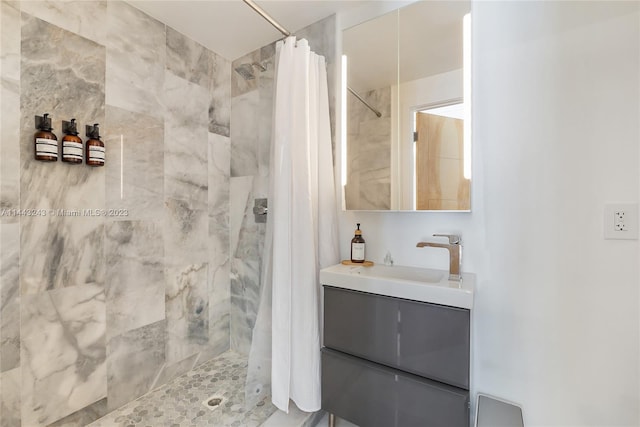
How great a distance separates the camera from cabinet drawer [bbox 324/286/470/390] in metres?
1.02

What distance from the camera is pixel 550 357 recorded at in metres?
1.11

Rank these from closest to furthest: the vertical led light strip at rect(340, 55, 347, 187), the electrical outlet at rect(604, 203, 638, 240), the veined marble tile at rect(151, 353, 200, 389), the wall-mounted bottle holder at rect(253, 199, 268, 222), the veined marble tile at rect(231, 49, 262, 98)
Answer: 1. the electrical outlet at rect(604, 203, 638, 240)
2. the vertical led light strip at rect(340, 55, 347, 187)
3. the veined marble tile at rect(151, 353, 200, 389)
4. the wall-mounted bottle holder at rect(253, 199, 268, 222)
5. the veined marble tile at rect(231, 49, 262, 98)

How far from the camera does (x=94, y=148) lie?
140 centimetres

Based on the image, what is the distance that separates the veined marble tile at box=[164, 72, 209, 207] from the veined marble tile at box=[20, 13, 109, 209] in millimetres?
370

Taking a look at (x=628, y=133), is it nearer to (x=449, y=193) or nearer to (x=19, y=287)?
(x=449, y=193)

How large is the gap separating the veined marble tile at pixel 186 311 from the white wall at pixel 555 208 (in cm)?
170

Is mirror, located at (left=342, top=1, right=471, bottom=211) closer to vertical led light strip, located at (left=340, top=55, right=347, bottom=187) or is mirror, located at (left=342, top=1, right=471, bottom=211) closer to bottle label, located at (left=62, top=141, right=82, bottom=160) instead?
vertical led light strip, located at (left=340, top=55, right=347, bottom=187)

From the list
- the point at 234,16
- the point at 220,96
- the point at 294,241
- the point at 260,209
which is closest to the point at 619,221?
the point at 294,241

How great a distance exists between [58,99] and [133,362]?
1.46 metres

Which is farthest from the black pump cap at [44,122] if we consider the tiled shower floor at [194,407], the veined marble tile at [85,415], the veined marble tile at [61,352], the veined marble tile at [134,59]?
the tiled shower floor at [194,407]

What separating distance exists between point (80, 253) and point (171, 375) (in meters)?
0.98

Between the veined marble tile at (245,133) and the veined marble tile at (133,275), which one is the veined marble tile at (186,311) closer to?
the veined marble tile at (133,275)

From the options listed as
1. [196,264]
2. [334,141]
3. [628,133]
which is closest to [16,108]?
[196,264]

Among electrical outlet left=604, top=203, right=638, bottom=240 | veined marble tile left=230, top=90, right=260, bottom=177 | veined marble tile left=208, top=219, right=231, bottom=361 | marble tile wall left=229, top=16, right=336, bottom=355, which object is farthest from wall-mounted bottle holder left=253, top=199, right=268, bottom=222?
electrical outlet left=604, top=203, right=638, bottom=240
